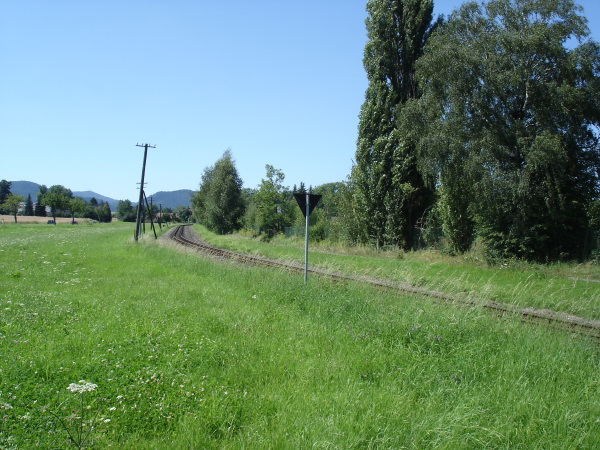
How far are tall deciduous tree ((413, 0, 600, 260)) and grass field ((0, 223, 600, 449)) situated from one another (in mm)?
13099

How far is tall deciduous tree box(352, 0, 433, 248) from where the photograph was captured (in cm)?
2638

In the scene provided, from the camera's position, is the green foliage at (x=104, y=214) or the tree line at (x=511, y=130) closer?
the tree line at (x=511, y=130)

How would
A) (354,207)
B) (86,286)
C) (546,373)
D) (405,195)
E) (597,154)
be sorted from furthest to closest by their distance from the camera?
(354,207) < (405,195) < (597,154) < (86,286) < (546,373)

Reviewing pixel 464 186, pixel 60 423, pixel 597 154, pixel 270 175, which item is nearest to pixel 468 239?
pixel 464 186

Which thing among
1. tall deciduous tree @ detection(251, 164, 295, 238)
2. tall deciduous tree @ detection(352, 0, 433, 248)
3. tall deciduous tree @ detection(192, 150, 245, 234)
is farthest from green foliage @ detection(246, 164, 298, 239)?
tall deciduous tree @ detection(352, 0, 433, 248)

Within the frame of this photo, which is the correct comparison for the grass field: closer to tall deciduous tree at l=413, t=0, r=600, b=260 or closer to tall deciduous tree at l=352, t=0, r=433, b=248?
tall deciduous tree at l=413, t=0, r=600, b=260

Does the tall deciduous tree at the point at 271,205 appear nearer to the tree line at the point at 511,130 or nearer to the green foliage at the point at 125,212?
the tree line at the point at 511,130

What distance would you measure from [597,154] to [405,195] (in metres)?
10.0

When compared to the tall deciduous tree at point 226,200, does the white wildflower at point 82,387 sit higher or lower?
lower

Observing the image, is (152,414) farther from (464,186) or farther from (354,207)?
(354,207)

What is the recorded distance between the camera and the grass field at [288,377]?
3904mm

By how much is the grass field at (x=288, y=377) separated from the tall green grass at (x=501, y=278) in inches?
180

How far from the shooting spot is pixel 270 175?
51188mm

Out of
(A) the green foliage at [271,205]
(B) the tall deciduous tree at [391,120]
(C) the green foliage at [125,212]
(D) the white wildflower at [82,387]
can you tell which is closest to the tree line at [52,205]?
(C) the green foliage at [125,212]
